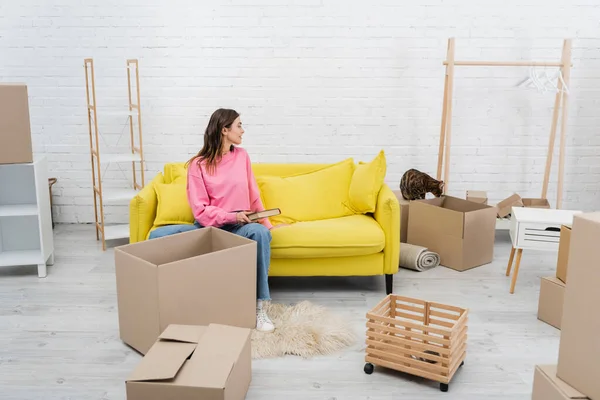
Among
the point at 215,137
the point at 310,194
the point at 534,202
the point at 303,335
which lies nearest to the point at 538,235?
the point at 534,202

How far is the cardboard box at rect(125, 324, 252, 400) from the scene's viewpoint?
219 cm

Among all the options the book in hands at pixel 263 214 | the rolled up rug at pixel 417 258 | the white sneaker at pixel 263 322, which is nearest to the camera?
the white sneaker at pixel 263 322

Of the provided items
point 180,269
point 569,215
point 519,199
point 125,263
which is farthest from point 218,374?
point 519,199

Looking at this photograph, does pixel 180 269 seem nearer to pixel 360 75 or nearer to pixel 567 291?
pixel 567 291

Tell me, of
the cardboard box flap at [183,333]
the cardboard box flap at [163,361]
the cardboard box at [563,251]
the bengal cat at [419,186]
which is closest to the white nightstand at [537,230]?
the cardboard box at [563,251]

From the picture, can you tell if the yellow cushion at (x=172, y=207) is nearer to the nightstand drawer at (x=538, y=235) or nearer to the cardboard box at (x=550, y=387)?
the nightstand drawer at (x=538, y=235)

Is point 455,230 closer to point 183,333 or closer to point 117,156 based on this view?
point 183,333

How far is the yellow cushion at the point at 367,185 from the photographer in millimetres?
3797

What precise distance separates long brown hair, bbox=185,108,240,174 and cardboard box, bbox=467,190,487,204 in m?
2.00

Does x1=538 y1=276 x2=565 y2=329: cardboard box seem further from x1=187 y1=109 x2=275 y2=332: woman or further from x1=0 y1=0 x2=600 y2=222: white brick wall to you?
x1=0 y1=0 x2=600 y2=222: white brick wall

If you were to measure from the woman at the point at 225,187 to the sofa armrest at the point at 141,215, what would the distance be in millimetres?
301

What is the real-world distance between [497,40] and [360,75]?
41.2 inches

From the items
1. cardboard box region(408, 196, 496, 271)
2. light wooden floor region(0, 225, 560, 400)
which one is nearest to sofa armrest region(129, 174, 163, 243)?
light wooden floor region(0, 225, 560, 400)

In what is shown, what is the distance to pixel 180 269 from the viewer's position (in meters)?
2.72
